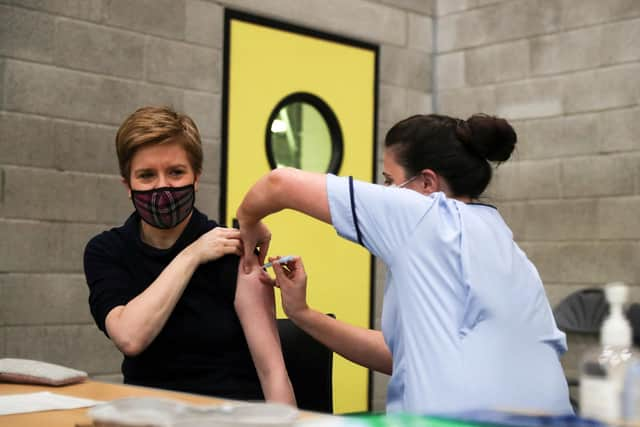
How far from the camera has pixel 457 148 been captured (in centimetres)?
188

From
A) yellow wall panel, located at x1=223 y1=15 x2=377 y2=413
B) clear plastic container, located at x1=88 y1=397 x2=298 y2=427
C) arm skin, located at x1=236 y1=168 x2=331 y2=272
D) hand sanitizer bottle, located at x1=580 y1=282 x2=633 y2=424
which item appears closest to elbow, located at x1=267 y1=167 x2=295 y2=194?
arm skin, located at x1=236 y1=168 x2=331 y2=272

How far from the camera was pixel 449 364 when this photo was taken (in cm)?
162

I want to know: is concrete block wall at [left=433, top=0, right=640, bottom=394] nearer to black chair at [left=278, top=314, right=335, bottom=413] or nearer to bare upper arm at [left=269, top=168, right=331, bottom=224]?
black chair at [left=278, top=314, right=335, bottom=413]

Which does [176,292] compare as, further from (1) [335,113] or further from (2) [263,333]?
(1) [335,113]

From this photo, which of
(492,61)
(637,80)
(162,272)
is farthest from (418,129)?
(492,61)

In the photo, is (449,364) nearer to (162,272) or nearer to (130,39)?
(162,272)

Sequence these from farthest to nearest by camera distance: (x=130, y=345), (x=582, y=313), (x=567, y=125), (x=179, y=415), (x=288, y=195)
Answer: (x=567, y=125), (x=582, y=313), (x=130, y=345), (x=288, y=195), (x=179, y=415)

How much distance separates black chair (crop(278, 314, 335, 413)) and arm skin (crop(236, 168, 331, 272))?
35cm

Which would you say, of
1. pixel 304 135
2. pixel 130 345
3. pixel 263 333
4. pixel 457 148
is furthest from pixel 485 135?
pixel 304 135

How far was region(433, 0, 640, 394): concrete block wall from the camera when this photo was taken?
4.05 meters

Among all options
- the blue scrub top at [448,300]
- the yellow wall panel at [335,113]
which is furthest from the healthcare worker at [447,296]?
the yellow wall panel at [335,113]

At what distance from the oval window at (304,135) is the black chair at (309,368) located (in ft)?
6.98

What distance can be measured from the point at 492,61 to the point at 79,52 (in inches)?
87.8

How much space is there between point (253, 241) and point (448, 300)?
1.66ft
